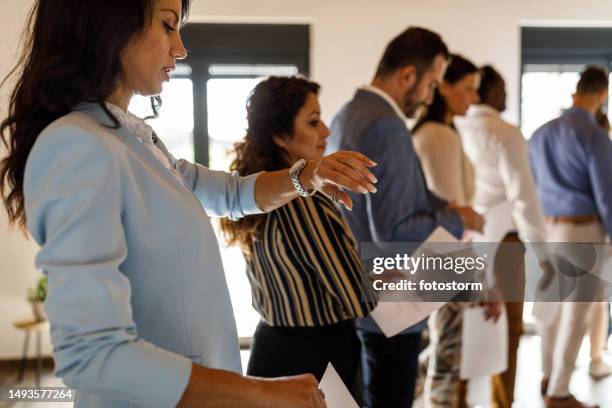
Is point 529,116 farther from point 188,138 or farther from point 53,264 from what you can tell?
point 53,264

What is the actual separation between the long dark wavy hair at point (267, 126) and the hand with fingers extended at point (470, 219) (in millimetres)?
508

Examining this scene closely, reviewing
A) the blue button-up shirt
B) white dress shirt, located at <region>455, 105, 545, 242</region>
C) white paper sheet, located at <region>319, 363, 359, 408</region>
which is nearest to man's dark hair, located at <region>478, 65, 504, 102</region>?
white dress shirt, located at <region>455, 105, 545, 242</region>

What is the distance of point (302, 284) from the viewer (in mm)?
1203

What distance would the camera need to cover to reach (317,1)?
3447 millimetres

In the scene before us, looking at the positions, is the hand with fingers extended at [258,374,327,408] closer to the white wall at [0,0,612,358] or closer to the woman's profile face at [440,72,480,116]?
the woman's profile face at [440,72,480,116]

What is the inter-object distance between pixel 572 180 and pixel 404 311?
4.99 feet

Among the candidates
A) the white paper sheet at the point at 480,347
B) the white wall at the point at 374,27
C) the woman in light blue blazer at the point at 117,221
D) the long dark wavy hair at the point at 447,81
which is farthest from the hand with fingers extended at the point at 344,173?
the white wall at the point at 374,27

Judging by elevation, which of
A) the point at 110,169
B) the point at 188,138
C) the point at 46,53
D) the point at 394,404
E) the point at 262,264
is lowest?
the point at 394,404

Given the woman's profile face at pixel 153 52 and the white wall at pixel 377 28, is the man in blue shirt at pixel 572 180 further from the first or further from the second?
the woman's profile face at pixel 153 52

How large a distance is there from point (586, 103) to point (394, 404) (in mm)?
1594

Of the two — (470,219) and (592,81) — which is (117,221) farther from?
(592,81)

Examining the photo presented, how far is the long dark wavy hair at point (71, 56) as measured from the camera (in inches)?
23.6

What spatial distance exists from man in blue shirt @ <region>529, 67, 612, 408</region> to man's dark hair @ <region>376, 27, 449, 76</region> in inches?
38.3

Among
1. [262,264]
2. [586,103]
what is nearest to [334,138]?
[262,264]
